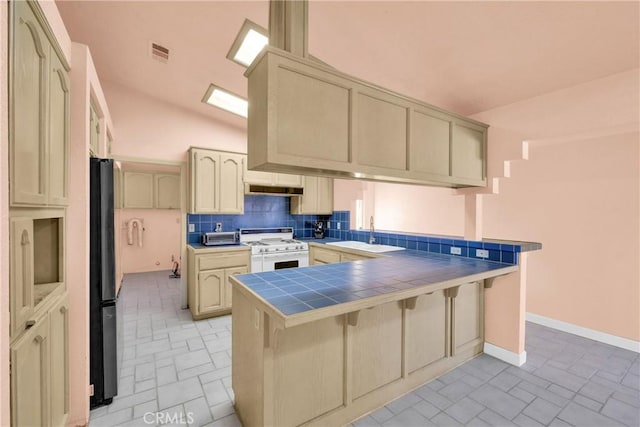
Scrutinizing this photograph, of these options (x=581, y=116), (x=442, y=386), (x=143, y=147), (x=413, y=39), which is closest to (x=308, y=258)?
(x=442, y=386)

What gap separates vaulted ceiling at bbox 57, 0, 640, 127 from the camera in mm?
1590

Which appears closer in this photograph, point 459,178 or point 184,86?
point 459,178

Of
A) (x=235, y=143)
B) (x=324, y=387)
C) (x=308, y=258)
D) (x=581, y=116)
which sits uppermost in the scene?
(x=235, y=143)

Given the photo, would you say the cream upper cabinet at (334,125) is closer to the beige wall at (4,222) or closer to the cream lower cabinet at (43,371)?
the beige wall at (4,222)

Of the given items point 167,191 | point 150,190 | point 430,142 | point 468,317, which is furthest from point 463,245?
point 150,190

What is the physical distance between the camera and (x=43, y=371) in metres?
1.24

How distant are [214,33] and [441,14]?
1795 mm

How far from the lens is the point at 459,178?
7.45 feet

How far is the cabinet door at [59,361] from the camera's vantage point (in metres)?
1.37

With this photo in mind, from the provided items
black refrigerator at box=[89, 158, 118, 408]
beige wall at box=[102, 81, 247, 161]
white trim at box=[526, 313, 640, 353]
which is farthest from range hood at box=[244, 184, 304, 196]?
white trim at box=[526, 313, 640, 353]

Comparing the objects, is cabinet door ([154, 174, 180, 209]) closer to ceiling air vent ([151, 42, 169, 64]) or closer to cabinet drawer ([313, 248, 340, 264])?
ceiling air vent ([151, 42, 169, 64])

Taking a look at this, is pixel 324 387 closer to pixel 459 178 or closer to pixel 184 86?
pixel 459 178

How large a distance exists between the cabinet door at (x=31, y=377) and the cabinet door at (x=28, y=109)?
0.55 m

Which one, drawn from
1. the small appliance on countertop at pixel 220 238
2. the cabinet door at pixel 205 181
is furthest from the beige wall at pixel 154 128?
the small appliance on countertop at pixel 220 238
